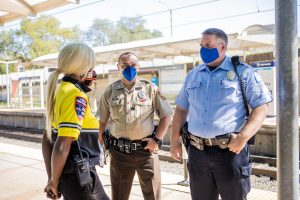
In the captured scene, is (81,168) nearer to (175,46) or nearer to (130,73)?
(130,73)

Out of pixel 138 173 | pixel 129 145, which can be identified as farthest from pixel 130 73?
pixel 138 173

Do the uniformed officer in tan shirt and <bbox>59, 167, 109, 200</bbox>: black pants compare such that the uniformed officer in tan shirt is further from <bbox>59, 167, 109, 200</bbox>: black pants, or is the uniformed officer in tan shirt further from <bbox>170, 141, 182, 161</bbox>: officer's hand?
<bbox>59, 167, 109, 200</bbox>: black pants

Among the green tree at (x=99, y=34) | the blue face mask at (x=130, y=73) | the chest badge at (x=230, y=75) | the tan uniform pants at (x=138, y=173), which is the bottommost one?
the tan uniform pants at (x=138, y=173)

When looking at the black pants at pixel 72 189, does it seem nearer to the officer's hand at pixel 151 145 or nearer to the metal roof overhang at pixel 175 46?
the officer's hand at pixel 151 145

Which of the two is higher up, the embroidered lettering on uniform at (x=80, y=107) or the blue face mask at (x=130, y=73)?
the blue face mask at (x=130, y=73)

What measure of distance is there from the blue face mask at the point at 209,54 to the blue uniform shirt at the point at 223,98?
0.33 feet

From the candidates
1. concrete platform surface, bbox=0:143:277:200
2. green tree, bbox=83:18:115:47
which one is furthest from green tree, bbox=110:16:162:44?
concrete platform surface, bbox=0:143:277:200

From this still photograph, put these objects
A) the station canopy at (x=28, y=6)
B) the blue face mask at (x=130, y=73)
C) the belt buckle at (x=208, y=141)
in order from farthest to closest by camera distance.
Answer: the station canopy at (x=28, y=6) < the blue face mask at (x=130, y=73) < the belt buckle at (x=208, y=141)

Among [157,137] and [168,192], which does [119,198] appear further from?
[168,192]

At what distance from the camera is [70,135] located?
2045mm

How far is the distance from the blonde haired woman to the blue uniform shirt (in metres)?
0.89

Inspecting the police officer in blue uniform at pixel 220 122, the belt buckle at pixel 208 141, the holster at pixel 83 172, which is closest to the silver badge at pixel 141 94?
the police officer in blue uniform at pixel 220 122

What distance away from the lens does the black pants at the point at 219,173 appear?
8.16 feet

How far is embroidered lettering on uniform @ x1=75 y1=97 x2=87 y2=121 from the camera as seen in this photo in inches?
82.4
